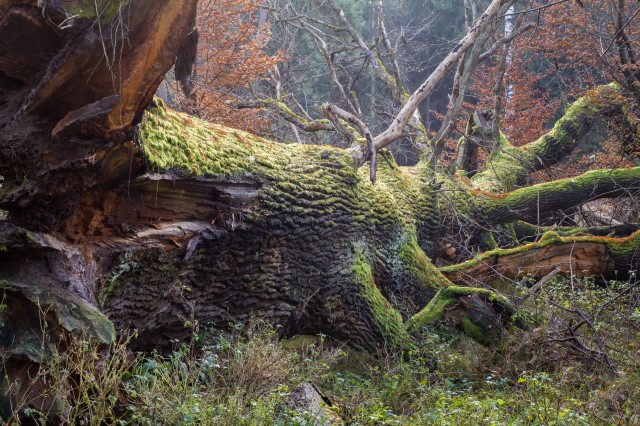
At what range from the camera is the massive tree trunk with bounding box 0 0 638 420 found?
3271 mm

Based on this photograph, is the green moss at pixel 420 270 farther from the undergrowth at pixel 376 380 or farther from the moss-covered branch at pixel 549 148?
the moss-covered branch at pixel 549 148

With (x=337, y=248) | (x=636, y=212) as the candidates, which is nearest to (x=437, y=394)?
(x=337, y=248)

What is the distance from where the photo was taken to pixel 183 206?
4.49 meters

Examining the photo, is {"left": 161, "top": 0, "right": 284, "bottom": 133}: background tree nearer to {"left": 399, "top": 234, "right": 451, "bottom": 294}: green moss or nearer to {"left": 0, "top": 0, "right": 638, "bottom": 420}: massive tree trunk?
{"left": 0, "top": 0, "right": 638, "bottom": 420}: massive tree trunk

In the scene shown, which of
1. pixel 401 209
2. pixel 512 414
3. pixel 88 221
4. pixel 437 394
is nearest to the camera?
pixel 512 414

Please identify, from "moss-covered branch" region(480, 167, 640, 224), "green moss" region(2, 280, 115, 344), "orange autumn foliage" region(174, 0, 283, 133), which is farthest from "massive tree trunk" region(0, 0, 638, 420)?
"orange autumn foliage" region(174, 0, 283, 133)

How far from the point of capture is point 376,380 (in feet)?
16.2

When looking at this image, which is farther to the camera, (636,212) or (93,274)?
(636,212)

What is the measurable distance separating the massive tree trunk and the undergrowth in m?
0.23

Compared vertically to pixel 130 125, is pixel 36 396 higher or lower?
lower

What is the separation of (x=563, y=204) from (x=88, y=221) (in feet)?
22.7

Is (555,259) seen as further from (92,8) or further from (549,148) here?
(92,8)

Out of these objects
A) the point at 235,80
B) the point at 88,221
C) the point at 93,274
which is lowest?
the point at 93,274

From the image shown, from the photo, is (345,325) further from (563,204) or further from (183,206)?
(563,204)
